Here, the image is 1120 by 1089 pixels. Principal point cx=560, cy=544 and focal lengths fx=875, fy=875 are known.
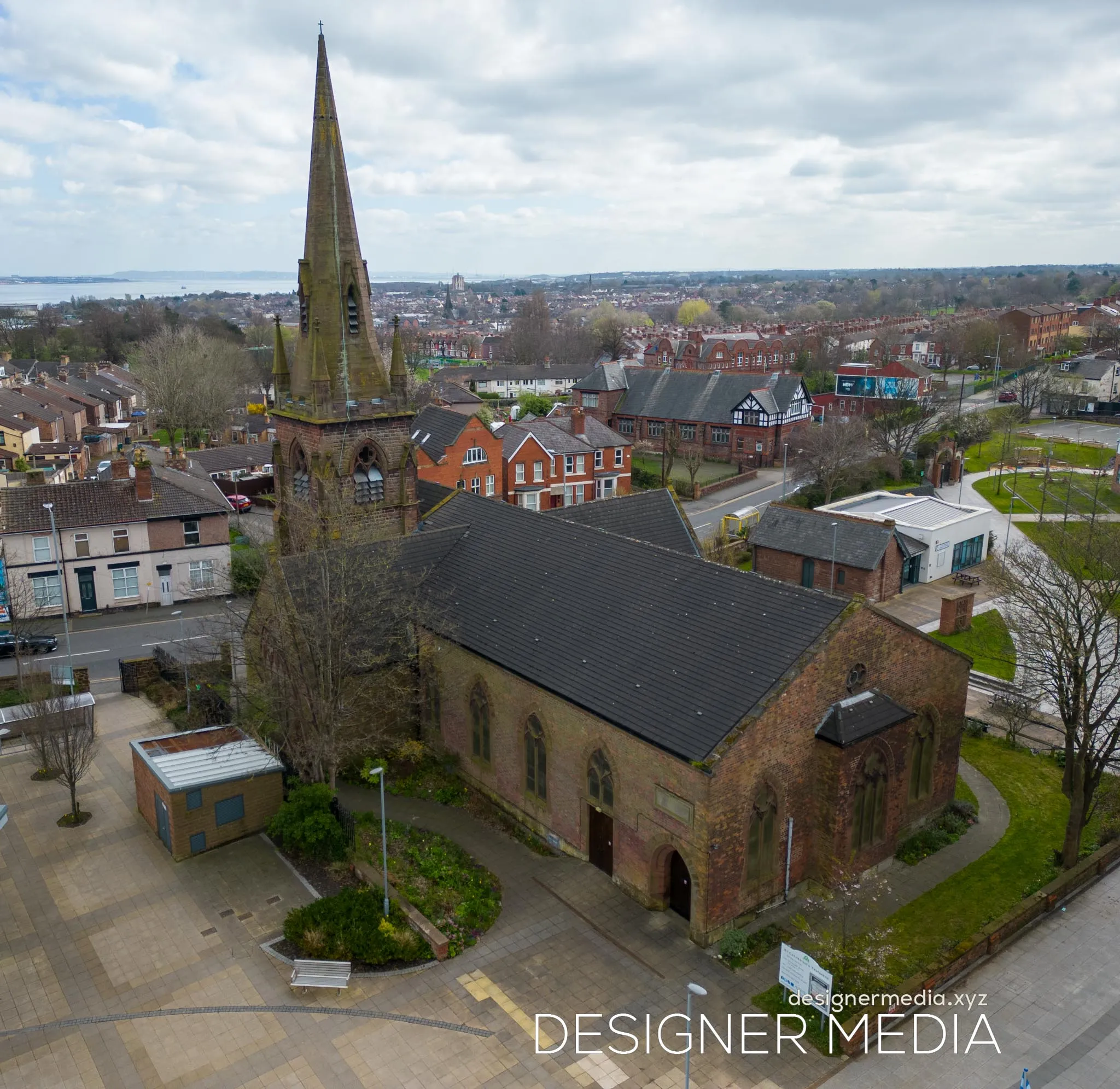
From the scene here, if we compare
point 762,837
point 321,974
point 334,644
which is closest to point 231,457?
point 334,644

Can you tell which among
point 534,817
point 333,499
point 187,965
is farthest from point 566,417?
point 187,965

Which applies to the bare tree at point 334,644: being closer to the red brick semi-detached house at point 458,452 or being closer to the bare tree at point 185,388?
the red brick semi-detached house at point 458,452

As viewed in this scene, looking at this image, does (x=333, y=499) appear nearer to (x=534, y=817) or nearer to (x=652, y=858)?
(x=534, y=817)

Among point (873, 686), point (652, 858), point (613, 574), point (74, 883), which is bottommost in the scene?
point (74, 883)

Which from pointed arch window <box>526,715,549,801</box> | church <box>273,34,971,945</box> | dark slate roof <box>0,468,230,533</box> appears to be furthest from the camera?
dark slate roof <box>0,468,230,533</box>

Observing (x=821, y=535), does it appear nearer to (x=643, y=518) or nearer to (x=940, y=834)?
(x=643, y=518)

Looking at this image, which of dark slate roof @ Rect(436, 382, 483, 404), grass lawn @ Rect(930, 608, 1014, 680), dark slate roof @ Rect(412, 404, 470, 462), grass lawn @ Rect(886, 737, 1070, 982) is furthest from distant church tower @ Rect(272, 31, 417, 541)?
dark slate roof @ Rect(436, 382, 483, 404)

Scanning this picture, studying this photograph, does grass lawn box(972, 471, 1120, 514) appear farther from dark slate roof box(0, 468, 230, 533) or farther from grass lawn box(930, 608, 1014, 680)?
dark slate roof box(0, 468, 230, 533)

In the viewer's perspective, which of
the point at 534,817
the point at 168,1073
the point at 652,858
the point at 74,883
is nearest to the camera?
the point at 168,1073
